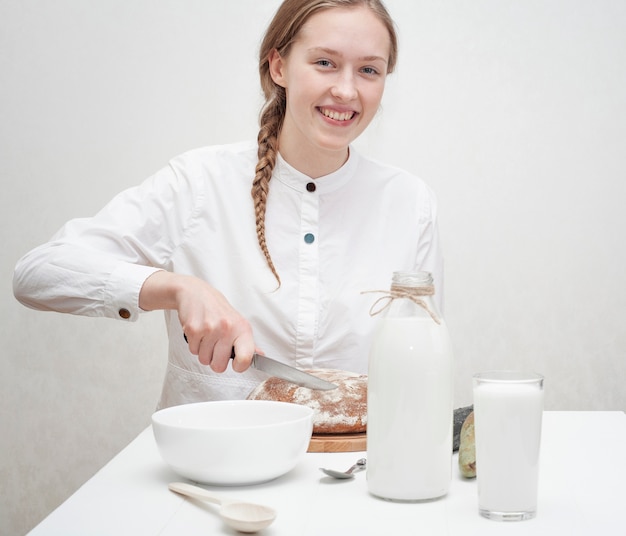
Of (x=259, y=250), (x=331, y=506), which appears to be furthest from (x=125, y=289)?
(x=331, y=506)

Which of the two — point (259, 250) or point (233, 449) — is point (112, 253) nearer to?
point (259, 250)

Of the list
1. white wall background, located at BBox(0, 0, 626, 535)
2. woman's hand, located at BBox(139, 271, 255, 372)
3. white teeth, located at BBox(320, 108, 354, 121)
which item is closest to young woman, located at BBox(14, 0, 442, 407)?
white teeth, located at BBox(320, 108, 354, 121)

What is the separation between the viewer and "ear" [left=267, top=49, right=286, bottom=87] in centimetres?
179

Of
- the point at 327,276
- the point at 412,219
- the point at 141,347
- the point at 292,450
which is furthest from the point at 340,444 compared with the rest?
the point at 141,347

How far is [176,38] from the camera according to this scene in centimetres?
281

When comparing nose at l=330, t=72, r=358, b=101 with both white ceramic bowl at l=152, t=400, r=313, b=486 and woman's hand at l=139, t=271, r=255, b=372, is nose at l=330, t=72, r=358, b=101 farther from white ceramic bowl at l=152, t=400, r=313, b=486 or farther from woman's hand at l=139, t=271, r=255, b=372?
white ceramic bowl at l=152, t=400, r=313, b=486

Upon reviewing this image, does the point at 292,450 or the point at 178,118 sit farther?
the point at 178,118

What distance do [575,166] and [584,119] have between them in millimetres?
164

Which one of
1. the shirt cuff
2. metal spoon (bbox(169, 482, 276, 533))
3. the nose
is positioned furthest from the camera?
the nose

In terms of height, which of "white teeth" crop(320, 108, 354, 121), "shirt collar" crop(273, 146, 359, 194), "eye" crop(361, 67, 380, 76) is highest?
"eye" crop(361, 67, 380, 76)

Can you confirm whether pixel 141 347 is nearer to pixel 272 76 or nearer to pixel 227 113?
pixel 227 113

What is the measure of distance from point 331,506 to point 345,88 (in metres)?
0.95

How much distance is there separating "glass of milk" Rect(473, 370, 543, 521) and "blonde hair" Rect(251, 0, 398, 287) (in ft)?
2.92

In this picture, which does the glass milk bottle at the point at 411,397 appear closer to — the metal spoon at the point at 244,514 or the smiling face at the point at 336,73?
the metal spoon at the point at 244,514
